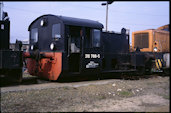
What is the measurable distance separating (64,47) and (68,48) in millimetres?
174

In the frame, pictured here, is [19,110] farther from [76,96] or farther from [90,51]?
[90,51]

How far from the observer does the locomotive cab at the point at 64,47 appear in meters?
7.50

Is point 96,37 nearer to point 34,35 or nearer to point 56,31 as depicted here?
point 56,31

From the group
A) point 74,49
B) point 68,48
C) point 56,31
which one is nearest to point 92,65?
point 74,49

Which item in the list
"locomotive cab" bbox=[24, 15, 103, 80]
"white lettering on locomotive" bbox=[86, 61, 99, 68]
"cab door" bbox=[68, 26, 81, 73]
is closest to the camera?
"locomotive cab" bbox=[24, 15, 103, 80]

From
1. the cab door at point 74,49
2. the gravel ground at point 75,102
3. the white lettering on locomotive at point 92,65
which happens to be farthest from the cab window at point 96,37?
the gravel ground at point 75,102

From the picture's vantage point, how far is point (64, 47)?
7.47 metres

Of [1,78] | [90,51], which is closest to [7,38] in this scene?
[1,78]

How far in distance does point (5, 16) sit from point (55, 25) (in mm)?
2030

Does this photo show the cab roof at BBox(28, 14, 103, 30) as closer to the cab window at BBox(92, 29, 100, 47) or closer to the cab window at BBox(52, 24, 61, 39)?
the cab window at BBox(92, 29, 100, 47)

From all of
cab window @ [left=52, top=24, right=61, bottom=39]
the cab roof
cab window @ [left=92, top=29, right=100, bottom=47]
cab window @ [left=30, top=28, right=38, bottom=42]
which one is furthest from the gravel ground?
cab window @ [left=30, top=28, right=38, bottom=42]

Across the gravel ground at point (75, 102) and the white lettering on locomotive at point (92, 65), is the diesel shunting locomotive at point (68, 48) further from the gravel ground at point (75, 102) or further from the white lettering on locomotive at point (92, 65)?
the gravel ground at point (75, 102)

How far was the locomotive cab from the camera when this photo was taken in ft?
24.6

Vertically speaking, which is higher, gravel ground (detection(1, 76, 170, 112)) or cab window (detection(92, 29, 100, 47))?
cab window (detection(92, 29, 100, 47))
